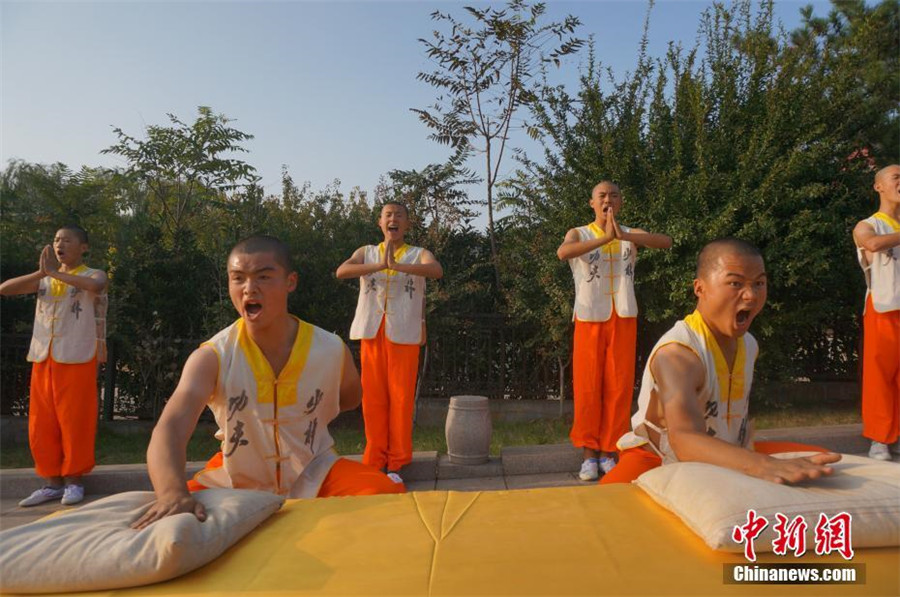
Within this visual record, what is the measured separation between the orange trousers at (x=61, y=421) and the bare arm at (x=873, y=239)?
6.21 meters

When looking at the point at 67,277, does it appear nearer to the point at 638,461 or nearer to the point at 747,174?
the point at 638,461

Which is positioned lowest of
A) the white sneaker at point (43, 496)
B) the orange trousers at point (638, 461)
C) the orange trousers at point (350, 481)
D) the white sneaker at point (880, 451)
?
the white sneaker at point (43, 496)

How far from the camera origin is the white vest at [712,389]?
2670 millimetres

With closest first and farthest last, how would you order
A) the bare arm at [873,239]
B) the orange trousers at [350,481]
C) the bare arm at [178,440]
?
1. the bare arm at [178,440]
2. the orange trousers at [350,481]
3. the bare arm at [873,239]

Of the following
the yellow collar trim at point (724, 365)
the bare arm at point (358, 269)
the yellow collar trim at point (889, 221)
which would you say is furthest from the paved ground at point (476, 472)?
the yellow collar trim at point (724, 365)

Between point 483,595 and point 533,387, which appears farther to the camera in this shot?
point 533,387

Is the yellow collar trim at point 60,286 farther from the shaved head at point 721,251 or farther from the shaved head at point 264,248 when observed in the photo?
the shaved head at point 721,251

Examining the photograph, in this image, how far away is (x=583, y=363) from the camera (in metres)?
5.28

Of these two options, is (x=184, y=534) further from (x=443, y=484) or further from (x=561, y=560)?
(x=443, y=484)

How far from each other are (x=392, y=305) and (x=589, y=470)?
2.06 meters

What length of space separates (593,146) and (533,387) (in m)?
3.09

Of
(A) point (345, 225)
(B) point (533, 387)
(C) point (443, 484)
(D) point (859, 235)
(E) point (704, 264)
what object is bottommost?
(C) point (443, 484)

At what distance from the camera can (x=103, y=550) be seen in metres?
1.38

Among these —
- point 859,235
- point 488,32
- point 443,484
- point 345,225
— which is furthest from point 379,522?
point 488,32
